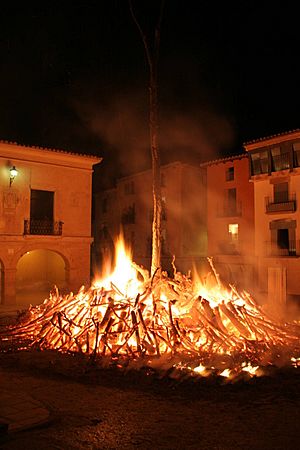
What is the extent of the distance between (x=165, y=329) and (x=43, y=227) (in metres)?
12.5

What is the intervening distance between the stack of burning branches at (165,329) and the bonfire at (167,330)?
0.06ft

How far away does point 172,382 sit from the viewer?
22.6 feet

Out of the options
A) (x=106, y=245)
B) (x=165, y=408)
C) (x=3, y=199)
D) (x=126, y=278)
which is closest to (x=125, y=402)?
(x=165, y=408)

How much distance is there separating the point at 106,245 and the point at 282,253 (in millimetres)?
18719

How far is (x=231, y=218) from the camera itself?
33031 millimetres

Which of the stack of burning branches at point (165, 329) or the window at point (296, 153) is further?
the window at point (296, 153)

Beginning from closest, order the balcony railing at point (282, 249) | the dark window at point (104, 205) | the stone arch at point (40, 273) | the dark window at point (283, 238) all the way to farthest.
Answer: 1. the stone arch at point (40, 273)
2. the balcony railing at point (282, 249)
3. the dark window at point (283, 238)
4. the dark window at point (104, 205)

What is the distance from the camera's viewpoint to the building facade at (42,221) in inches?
746

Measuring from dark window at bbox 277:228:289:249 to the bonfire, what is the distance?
18.9 m

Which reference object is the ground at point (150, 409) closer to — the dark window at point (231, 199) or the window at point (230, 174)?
the dark window at point (231, 199)

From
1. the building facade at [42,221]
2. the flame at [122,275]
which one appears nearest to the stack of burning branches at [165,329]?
the flame at [122,275]

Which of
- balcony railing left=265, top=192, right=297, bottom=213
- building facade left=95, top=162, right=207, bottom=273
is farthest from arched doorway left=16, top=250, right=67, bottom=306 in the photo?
balcony railing left=265, top=192, right=297, bottom=213

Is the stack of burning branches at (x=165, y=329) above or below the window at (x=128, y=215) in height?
below

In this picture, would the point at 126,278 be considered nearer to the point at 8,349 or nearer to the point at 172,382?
the point at 8,349
